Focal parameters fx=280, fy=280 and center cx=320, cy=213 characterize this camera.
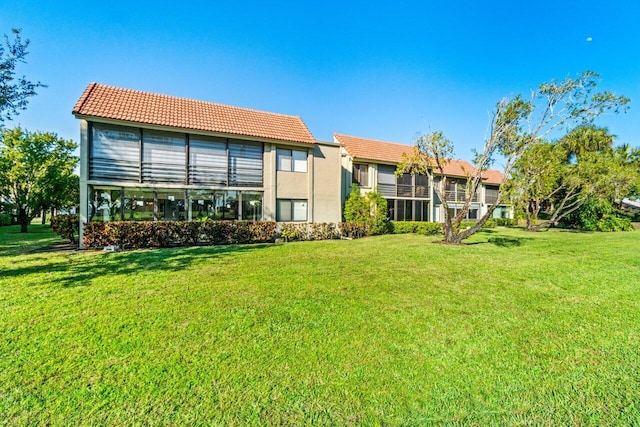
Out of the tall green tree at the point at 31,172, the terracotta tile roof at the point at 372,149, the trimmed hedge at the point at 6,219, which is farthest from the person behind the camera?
the trimmed hedge at the point at 6,219

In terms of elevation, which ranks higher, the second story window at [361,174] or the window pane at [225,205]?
the second story window at [361,174]

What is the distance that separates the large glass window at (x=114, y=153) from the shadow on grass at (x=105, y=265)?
4.70 metres

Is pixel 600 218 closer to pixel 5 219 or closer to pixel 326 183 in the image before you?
pixel 326 183

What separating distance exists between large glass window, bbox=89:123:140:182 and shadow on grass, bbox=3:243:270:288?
4703 millimetres

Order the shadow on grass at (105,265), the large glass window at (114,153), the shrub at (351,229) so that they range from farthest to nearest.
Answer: the shrub at (351,229) → the large glass window at (114,153) → the shadow on grass at (105,265)

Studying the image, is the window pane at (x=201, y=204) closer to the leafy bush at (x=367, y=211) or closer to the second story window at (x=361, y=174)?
the leafy bush at (x=367, y=211)

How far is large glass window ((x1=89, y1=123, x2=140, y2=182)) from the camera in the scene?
43.1ft

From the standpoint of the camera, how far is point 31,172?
23.3 m

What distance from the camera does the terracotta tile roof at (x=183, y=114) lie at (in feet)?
43.9

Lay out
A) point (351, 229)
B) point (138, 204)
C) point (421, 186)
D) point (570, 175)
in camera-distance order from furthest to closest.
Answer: point (421, 186)
point (570, 175)
point (351, 229)
point (138, 204)

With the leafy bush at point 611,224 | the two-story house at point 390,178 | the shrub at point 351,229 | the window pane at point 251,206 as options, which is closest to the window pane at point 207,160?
the window pane at point 251,206

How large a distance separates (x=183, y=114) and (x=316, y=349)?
1555cm

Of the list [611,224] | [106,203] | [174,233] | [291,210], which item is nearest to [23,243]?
[106,203]

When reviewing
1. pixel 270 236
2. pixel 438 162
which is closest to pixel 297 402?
pixel 270 236
